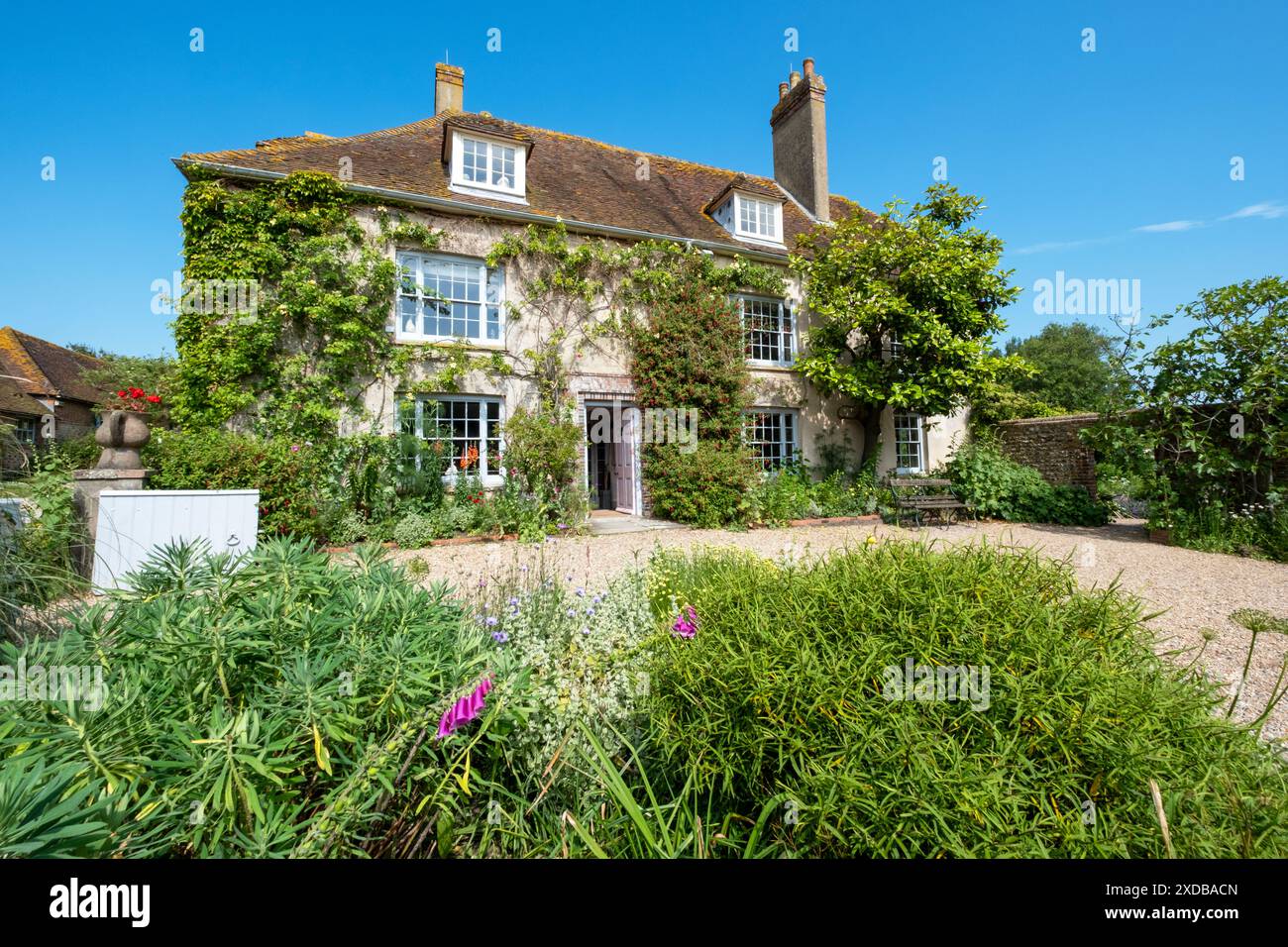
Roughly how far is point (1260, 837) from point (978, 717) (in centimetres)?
64

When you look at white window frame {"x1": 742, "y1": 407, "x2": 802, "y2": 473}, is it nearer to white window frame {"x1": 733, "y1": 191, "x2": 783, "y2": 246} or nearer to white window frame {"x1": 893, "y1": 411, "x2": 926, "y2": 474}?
white window frame {"x1": 893, "y1": 411, "x2": 926, "y2": 474}

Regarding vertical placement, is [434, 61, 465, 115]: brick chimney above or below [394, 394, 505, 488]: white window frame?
above

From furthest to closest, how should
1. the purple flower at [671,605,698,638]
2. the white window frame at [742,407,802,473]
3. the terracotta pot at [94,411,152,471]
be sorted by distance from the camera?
the white window frame at [742,407,802,473] < the terracotta pot at [94,411,152,471] < the purple flower at [671,605,698,638]

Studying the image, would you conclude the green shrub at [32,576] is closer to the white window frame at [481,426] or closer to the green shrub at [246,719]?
the green shrub at [246,719]

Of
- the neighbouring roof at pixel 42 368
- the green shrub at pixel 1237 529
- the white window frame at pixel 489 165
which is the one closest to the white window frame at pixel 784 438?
the green shrub at pixel 1237 529

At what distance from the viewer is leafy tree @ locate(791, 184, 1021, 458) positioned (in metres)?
11.5

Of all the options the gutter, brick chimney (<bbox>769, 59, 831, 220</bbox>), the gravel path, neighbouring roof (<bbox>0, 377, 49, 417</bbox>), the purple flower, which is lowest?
the gravel path

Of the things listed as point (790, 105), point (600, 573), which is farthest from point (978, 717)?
point (790, 105)

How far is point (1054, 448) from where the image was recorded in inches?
502

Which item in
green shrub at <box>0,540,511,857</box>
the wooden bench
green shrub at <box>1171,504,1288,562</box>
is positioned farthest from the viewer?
the wooden bench

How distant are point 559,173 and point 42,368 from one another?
28.5 meters

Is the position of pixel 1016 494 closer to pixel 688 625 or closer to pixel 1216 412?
pixel 1216 412

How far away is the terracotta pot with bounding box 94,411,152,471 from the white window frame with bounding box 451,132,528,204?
7.22 metres

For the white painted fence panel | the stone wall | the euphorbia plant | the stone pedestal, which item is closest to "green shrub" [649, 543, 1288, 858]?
the white painted fence panel
